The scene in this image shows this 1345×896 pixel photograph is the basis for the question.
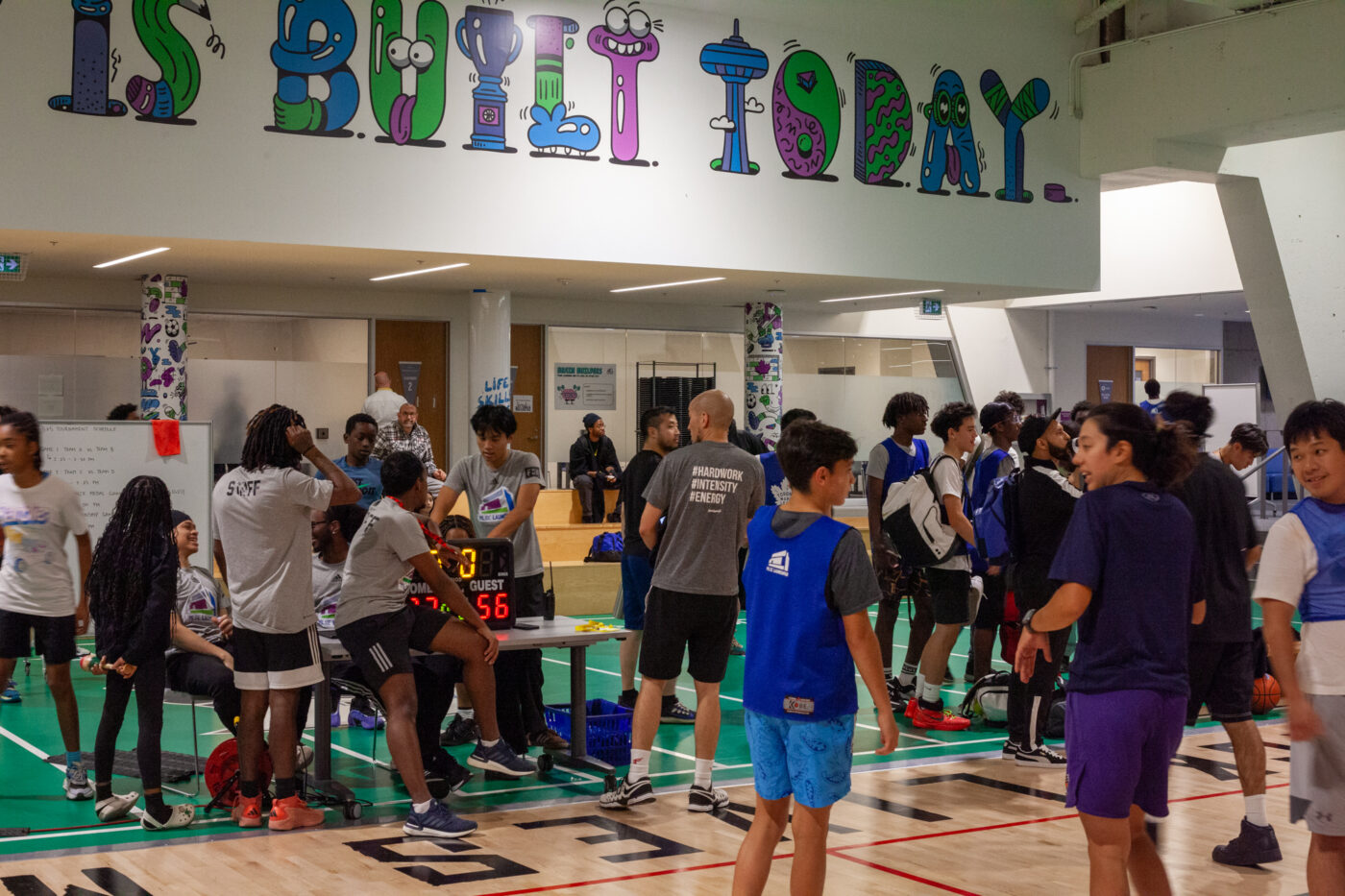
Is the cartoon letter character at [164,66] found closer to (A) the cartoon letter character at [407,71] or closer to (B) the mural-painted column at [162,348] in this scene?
(A) the cartoon letter character at [407,71]

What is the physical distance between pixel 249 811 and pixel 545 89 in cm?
764

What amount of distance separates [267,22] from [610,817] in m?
7.41

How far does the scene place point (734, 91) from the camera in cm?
1273

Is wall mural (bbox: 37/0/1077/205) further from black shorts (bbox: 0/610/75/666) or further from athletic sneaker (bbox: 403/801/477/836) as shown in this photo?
athletic sneaker (bbox: 403/801/477/836)

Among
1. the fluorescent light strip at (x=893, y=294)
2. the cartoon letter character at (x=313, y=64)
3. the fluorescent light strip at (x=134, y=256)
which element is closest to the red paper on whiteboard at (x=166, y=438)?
the fluorescent light strip at (x=134, y=256)

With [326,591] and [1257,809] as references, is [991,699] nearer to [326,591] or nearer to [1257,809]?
[1257,809]

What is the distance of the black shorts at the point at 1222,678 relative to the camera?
478 centimetres

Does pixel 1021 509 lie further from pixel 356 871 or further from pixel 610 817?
pixel 356 871

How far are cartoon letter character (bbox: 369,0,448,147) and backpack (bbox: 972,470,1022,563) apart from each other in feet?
20.1

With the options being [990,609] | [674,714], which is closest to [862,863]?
[674,714]

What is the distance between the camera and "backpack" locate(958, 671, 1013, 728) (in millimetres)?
7715

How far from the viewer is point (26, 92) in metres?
9.85

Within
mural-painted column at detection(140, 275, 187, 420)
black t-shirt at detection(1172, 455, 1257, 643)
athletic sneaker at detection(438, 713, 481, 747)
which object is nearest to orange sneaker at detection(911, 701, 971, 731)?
athletic sneaker at detection(438, 713, 481, 747)

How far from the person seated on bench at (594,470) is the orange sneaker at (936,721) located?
769 centimetres
